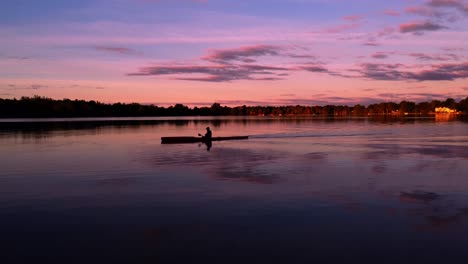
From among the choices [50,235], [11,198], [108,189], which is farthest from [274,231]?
[11,198]

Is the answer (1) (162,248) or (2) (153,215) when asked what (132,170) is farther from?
(1) (162,248)

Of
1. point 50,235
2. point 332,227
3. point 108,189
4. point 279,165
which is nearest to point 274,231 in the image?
point 332,227

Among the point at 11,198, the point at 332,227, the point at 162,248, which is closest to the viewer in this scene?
the point at 162,248

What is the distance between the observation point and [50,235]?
45.0ft

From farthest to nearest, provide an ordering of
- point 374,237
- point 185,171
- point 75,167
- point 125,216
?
1. point 75,167
2. point 185,171
3. point 125,216
4. point 374,237

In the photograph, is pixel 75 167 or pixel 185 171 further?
pixel 75 167

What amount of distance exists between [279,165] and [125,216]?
16103 mm

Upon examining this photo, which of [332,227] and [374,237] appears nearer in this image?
[374,237]

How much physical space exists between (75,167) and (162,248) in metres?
20.2

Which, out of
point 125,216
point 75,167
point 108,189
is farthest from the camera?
point 75,167

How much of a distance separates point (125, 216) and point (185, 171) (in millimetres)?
11370

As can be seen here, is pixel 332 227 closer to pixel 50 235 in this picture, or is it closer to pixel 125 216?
pixel 125 216

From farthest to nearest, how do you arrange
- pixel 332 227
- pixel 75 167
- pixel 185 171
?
1. pixel 75 167
2. pixel 185 171
3. pixel 332 227

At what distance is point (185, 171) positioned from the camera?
27.3 m
